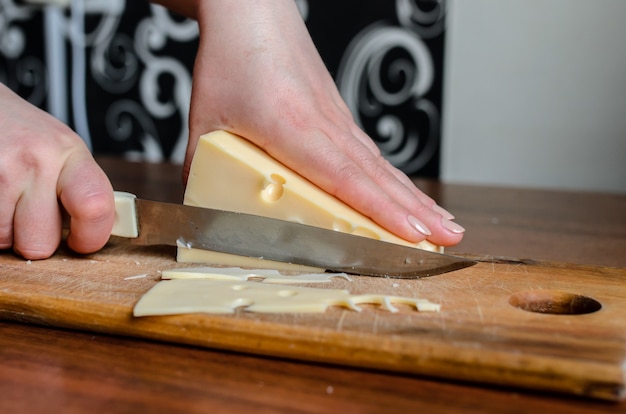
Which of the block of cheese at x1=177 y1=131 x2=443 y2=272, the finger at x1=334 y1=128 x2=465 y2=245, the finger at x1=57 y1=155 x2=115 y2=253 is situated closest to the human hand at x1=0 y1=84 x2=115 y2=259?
the finger at x1=57 y1=155 x2=115 y2=253

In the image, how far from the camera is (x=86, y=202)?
81cm

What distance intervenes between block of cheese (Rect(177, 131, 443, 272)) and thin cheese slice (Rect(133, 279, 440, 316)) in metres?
0.12

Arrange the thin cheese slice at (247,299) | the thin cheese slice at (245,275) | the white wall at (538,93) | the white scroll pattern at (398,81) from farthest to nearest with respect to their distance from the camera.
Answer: the white scroll pattern at (398,81) < the white wall at (538,93) < the thin cheese slice at (245,275) < the thin cheese slice at (247,299)

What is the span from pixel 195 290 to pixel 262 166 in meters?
0.21

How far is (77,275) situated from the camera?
79cm

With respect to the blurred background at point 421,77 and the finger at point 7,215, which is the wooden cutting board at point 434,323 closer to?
the finger at point 7,215

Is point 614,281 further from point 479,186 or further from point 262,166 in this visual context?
point 479,186

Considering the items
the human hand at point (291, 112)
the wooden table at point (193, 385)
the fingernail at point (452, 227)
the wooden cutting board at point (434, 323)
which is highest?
the human hand at point (291, 112)

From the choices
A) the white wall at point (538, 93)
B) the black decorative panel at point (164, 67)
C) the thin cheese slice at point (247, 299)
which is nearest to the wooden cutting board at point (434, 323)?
the thin cheese slice at point (247, 299)

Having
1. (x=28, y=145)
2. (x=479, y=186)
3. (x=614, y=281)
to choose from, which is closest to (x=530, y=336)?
(x=614, y=281)

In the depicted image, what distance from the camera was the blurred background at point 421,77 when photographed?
1672 mm

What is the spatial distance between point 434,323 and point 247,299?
181 mm

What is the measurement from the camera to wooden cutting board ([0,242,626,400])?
22.6 inches

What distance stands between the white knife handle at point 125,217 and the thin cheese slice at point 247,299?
0.51ft
